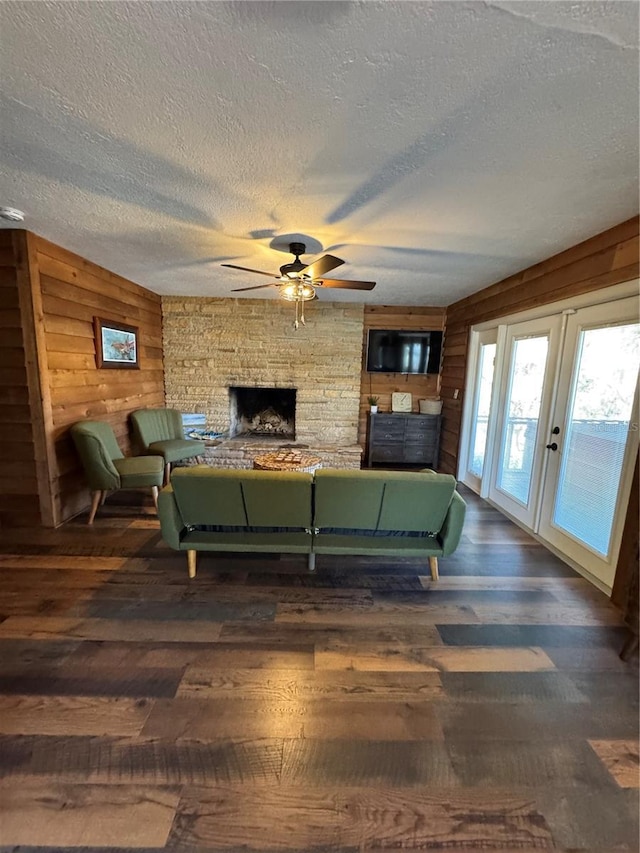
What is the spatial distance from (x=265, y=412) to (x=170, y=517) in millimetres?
3655

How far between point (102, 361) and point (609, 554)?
15.4 feet

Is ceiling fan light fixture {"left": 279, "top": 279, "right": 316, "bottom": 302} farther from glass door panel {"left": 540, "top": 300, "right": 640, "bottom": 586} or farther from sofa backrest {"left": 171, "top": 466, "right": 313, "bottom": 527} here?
glass door panel {"left": 540, "top": 300, "right": 640, "bottom": 586}

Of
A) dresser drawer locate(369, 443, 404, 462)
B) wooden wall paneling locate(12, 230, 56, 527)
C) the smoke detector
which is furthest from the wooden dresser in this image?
the smoke detector

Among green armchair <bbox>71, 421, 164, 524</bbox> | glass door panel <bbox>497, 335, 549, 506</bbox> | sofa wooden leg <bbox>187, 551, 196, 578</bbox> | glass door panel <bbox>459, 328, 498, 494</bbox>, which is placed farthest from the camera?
glass door panel <bbox>459, 328, 498, 494</bbox>

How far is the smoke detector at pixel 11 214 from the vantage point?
231cm

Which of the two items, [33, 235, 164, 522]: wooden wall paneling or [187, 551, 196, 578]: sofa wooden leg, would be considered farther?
[33, 235, 164, 522]: wooden wall paneling

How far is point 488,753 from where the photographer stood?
1.37m

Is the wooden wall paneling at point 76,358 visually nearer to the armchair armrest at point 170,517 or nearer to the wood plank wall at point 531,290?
the armchair armrest at point 170,517

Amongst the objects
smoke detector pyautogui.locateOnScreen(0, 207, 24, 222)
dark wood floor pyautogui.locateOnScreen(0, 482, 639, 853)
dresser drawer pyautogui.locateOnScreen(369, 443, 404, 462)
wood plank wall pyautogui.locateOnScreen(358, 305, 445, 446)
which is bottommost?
dark wood floor pyautogui.locateOnScreen(0, 482, 639, 853)

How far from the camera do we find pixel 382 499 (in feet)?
7.30

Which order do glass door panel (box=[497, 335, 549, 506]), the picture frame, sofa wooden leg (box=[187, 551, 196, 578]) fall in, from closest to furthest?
sofa wooden leg (box=[187, 551, 196, 578]), glass door panel (box=[497, 335, 549, 506]), the picture frame

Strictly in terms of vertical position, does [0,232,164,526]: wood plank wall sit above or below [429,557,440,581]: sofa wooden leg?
above

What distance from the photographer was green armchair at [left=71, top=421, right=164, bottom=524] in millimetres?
3092

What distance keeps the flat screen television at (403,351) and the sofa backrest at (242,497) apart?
3.40m
